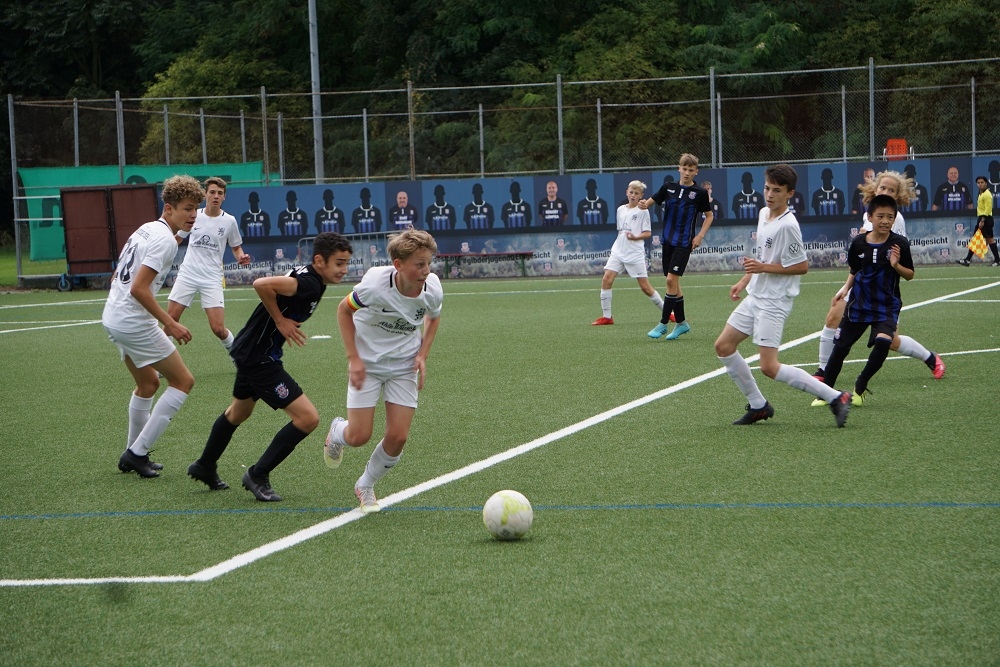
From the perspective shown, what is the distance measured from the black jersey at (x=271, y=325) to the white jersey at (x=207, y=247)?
6.64m

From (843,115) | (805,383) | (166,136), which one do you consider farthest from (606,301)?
(166,136)

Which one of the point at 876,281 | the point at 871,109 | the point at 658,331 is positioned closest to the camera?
the point at 876,281

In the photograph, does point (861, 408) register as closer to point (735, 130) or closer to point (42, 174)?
point (735, 130)

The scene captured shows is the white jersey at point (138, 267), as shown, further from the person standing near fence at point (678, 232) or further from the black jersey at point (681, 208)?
the black jersey at point (681, 208)

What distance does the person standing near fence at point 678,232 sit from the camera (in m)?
15.1

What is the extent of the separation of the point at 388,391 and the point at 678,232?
959 centimetres

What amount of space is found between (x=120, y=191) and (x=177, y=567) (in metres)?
23.7

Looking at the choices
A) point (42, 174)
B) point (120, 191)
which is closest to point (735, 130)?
point (120, 191)

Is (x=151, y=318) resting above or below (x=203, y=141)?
below

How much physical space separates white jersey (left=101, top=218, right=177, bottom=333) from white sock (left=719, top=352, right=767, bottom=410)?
13.5 ft

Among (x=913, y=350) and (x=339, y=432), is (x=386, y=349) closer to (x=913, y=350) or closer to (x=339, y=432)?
(x=339, y=432)

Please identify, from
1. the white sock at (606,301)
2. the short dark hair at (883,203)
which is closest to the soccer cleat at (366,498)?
the short dark hair at (883,203)

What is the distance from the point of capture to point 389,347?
259 inches

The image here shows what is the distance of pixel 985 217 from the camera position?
1049 inches
